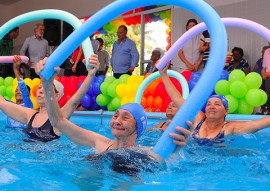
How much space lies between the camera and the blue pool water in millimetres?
3107

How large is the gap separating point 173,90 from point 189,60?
206 inches

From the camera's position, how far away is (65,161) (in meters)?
4.01

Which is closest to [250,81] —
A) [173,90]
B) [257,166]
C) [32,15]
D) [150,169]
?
[173,90]

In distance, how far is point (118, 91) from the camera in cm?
871

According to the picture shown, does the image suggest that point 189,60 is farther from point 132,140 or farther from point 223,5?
point 132,140

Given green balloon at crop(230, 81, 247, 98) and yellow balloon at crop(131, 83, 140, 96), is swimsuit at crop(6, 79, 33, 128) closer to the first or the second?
yellow balloon at crop(131, 83, 140, 96)

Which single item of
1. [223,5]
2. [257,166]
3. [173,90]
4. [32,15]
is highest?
[223,5]

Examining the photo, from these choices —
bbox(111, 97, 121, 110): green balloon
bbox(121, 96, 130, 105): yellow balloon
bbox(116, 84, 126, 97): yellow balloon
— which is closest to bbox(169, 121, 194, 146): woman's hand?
bbox(121, 96, 130, 105): yellow balloon

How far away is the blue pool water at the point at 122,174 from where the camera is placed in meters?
3.11

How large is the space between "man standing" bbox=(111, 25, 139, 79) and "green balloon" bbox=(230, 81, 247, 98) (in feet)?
13.1

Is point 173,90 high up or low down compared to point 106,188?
up

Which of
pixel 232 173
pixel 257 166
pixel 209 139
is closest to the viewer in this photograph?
pixel 232 173

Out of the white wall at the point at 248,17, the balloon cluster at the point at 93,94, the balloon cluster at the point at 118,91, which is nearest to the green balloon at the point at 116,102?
the balloon cluster at the point at 118,91

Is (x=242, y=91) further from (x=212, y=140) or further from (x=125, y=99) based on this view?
(x=125, y=99)
